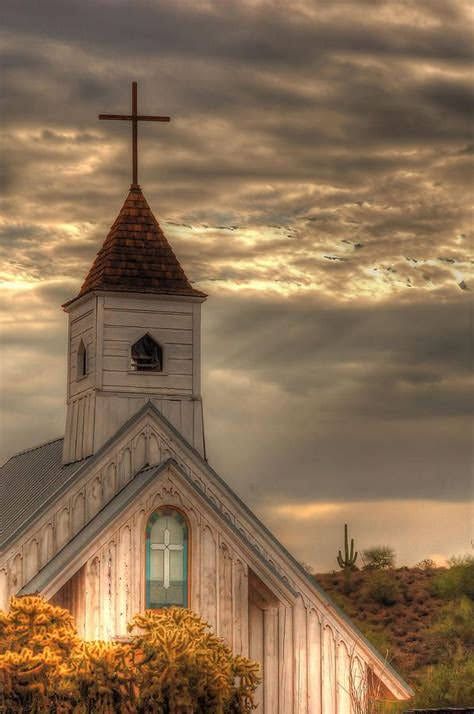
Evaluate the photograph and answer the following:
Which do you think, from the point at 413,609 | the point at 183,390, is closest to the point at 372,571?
the point at 413,609

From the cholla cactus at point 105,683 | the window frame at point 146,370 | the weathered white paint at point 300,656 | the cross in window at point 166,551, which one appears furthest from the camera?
the window frame at point 146,370

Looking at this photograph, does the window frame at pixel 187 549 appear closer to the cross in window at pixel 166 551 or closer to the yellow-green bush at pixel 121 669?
the cross in window at pixel 166 551

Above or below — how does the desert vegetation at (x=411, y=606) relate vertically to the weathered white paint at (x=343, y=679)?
above

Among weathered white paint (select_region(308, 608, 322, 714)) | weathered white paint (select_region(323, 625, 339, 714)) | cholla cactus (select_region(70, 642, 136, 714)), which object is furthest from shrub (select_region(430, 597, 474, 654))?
cholla cactus (select_region(70, 642, 136, 714))

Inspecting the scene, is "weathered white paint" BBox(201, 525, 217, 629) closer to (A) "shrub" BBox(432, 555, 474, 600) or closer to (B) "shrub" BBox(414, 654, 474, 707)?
(B) "shrub" BBox(414, 654, 474, 707)

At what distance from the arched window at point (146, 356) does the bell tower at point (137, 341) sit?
22 mm

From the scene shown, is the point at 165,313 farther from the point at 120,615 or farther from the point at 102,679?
the point at 102,679

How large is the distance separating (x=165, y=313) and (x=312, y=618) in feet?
24.8

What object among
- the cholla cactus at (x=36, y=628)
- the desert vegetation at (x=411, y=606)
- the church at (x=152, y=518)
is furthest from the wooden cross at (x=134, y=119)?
the desert vegetation at (x=411, y=606)

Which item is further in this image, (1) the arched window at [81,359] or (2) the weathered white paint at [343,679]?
(1) the arched window at [81,359]

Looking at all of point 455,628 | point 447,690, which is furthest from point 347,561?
point 447,690

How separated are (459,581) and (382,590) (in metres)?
5.75

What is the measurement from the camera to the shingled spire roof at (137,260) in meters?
39.0

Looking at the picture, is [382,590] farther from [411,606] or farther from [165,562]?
[165,562]
